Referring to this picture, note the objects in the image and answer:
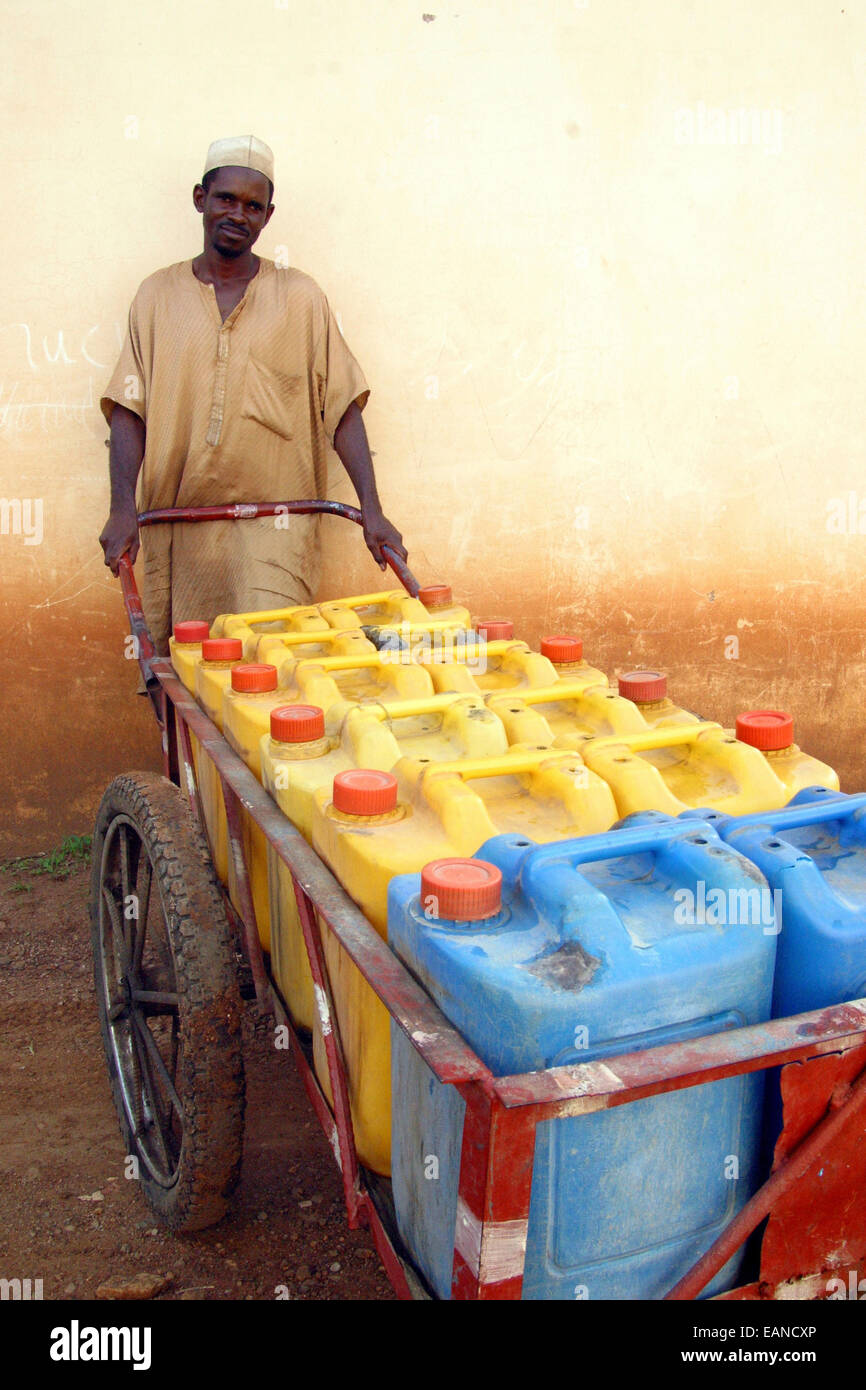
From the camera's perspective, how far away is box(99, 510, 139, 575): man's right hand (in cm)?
295

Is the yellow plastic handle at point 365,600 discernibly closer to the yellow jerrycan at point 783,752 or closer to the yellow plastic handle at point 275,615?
the yellow plastic handle at point 275,615

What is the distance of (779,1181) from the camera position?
125 centimetres

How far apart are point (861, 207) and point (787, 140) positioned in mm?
373

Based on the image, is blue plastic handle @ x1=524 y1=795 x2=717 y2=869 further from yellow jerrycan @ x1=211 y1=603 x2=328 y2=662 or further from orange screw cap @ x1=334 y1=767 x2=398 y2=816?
yellow jerrycan @ x1=211 y1=603 x2=328 y2=662

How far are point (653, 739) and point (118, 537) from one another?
1711 mm

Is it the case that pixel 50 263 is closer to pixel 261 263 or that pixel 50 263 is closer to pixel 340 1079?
pixel 261 263

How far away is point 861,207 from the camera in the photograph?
4086 mm

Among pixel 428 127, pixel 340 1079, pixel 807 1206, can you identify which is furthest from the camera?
pixel 428 127

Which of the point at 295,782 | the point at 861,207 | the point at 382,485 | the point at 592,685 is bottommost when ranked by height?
the point at 295,782

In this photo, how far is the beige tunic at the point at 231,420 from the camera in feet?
10.7

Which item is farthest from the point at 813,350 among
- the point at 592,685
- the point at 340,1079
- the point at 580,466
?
the point at 340,1079

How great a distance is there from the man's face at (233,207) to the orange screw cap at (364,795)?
2.08m

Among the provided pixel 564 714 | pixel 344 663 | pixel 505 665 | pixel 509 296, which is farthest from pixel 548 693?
pixel 509 296

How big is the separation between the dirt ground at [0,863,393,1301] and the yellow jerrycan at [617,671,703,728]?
116 cm
